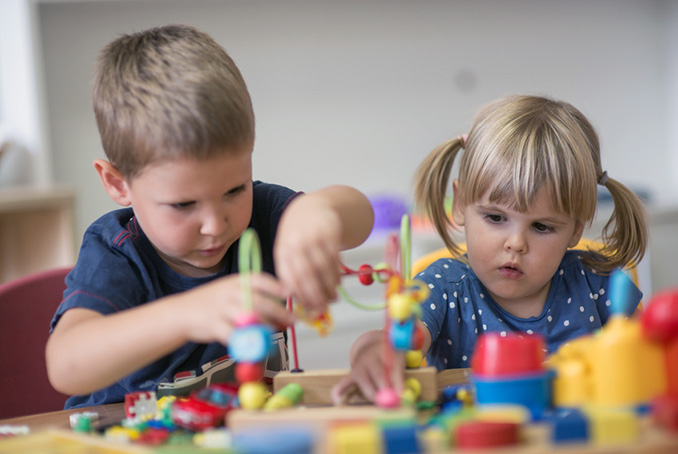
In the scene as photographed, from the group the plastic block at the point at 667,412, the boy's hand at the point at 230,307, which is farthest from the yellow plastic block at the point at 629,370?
the boy's hand at the point at 230,307

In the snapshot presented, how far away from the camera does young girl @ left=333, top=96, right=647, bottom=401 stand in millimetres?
1072

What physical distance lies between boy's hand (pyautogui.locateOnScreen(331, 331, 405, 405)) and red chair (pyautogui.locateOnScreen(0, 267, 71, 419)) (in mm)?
561

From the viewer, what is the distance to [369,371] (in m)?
0.73

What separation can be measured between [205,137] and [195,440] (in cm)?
35

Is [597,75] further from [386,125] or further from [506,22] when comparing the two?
[386,125]

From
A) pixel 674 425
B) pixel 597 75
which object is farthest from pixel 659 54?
pixel 674 425

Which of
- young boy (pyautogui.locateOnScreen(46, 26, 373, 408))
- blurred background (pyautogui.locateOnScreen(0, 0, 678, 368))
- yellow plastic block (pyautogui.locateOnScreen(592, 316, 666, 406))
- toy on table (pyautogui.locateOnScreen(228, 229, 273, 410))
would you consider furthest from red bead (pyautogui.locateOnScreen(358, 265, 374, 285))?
blurred background (pyautogui.locateOnScreen(0, 0, 678, 368))

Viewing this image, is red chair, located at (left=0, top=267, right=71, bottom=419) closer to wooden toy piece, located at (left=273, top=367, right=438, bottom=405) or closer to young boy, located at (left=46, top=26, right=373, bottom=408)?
young boy, located at (left=46, top=26, right=373, bottom=408)

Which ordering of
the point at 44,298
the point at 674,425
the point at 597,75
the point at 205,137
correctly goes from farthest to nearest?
the point at 597,75, the point at 44,298, the point at 205,137, the point at 674,425

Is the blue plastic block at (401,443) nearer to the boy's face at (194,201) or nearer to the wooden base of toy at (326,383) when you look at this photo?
the wooden base of toy at (326,383)

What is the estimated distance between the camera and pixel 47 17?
2.38m

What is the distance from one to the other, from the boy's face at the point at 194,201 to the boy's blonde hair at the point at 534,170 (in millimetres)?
380

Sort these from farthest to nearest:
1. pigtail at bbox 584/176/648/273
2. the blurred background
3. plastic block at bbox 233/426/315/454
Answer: the blurred background < pigtail at bbox 584/176/648/273 < plastic block at bbox 233/426/315/454

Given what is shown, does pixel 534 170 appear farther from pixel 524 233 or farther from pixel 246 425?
pixel 246 425
